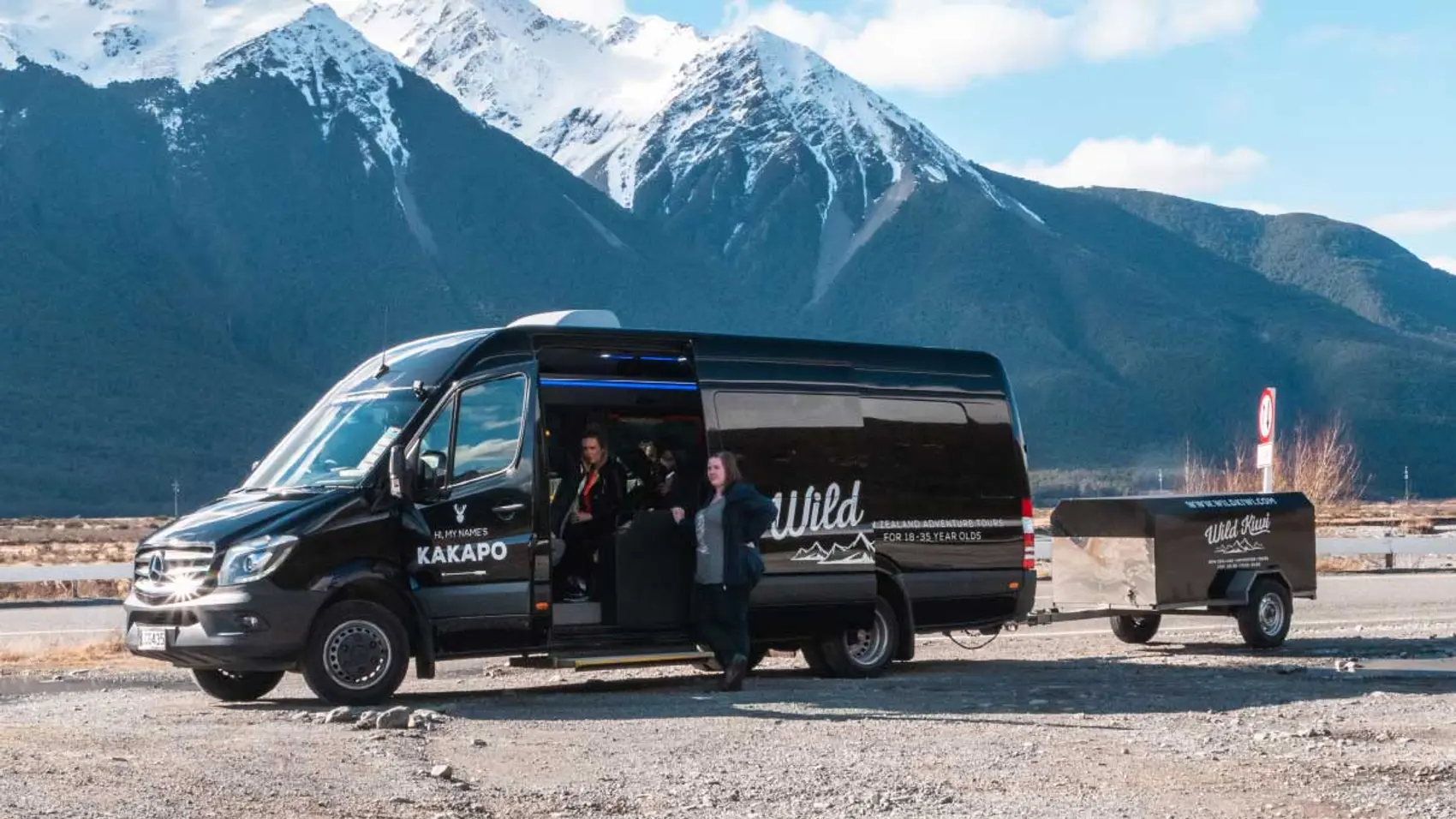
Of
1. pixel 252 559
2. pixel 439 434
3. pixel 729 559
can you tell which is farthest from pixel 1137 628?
pixel 252 559

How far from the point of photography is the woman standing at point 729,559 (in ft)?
45.7

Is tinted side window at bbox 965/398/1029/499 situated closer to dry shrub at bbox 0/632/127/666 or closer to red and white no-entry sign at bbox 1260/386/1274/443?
red and white no-entry sign at bbox 1260/386/1274/443

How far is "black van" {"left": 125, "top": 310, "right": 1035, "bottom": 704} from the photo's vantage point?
12711 mm

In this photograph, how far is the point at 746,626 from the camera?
14.3m

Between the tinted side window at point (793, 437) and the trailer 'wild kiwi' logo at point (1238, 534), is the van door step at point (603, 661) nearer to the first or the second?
the tinted side window at point (793, 437)

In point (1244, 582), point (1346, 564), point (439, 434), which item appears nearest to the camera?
point (439, 434)

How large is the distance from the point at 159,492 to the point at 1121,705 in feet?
386

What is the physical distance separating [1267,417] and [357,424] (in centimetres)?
1277

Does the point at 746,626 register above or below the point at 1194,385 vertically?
below

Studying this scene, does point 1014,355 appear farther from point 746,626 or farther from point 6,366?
point 746,626

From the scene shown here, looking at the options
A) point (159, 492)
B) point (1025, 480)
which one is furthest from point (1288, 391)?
point (1025, 480)

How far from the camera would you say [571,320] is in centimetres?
1496

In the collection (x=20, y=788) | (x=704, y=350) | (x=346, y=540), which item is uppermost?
(x=704, y=350)

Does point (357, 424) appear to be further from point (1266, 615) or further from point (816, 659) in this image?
point (1266, 615)
